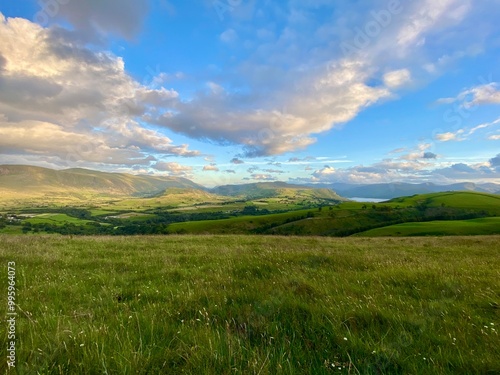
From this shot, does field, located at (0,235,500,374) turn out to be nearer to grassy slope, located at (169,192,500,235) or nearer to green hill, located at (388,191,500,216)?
grassy slope, located at (169,192,500,235)

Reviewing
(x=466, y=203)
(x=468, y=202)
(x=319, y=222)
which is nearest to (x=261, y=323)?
(x=319, y=222)

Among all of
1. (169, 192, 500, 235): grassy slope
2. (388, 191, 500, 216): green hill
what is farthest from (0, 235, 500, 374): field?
(388, 191, 500, 216): green hill

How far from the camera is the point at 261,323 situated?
427 cm

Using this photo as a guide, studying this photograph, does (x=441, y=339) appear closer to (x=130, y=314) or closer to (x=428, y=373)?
(x=428, y=373)

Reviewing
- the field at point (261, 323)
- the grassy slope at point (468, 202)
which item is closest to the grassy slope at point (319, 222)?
the grassy slope at point (468, 202)

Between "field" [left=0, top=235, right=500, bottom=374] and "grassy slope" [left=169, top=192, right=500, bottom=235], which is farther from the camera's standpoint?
"grassy slope" [left=169, top=192, right=500, bottom=235]

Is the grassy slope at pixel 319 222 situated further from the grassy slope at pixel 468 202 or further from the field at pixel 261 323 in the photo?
the field at pixel 261 323

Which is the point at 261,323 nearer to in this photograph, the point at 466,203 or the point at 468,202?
the point at 466,203

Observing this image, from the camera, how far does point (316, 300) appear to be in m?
5.36

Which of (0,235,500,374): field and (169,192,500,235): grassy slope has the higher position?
(0,235,500,374): field

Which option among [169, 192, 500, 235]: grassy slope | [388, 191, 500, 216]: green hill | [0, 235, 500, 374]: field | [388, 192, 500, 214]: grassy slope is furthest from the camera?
[388, 192, 500, 214]: grassy slope

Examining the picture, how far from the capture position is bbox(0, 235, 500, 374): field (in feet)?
10.5

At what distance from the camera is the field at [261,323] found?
320cm

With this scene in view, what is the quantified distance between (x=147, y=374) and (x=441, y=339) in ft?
13.6
